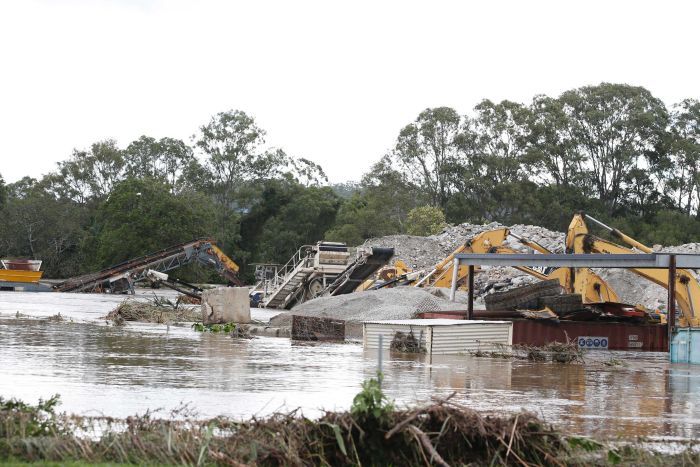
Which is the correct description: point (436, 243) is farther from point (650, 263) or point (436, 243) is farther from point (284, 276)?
point (650, 263)

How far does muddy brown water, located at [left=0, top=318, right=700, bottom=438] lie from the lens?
41.2 ft

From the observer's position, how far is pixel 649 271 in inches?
1218

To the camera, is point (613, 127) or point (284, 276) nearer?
point (284, 276)

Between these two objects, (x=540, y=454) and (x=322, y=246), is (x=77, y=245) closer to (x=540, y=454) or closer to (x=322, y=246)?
(x=322, y=246)

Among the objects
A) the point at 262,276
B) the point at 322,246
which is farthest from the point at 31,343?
the point at 262,276

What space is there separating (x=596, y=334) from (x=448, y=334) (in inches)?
228

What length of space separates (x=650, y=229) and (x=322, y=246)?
3718cm

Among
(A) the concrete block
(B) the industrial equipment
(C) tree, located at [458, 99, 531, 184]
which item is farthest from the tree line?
(A) the concrete block

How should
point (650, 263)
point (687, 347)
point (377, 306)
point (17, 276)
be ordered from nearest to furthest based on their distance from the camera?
point (687, 347), point (650, 263), point (377, 306), point (17, 276)

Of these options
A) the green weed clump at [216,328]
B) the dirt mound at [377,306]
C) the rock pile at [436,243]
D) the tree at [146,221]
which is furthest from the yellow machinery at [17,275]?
the green weed clump at [216,328]

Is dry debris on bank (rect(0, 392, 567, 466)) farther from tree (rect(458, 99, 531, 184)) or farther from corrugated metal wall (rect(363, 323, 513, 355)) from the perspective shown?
tree (rect(458, 99, 531, 184))

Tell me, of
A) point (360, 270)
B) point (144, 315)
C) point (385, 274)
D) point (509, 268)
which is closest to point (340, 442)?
point (144, 315)

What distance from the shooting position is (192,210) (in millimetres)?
91062

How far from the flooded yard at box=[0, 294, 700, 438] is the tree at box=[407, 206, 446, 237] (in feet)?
201
